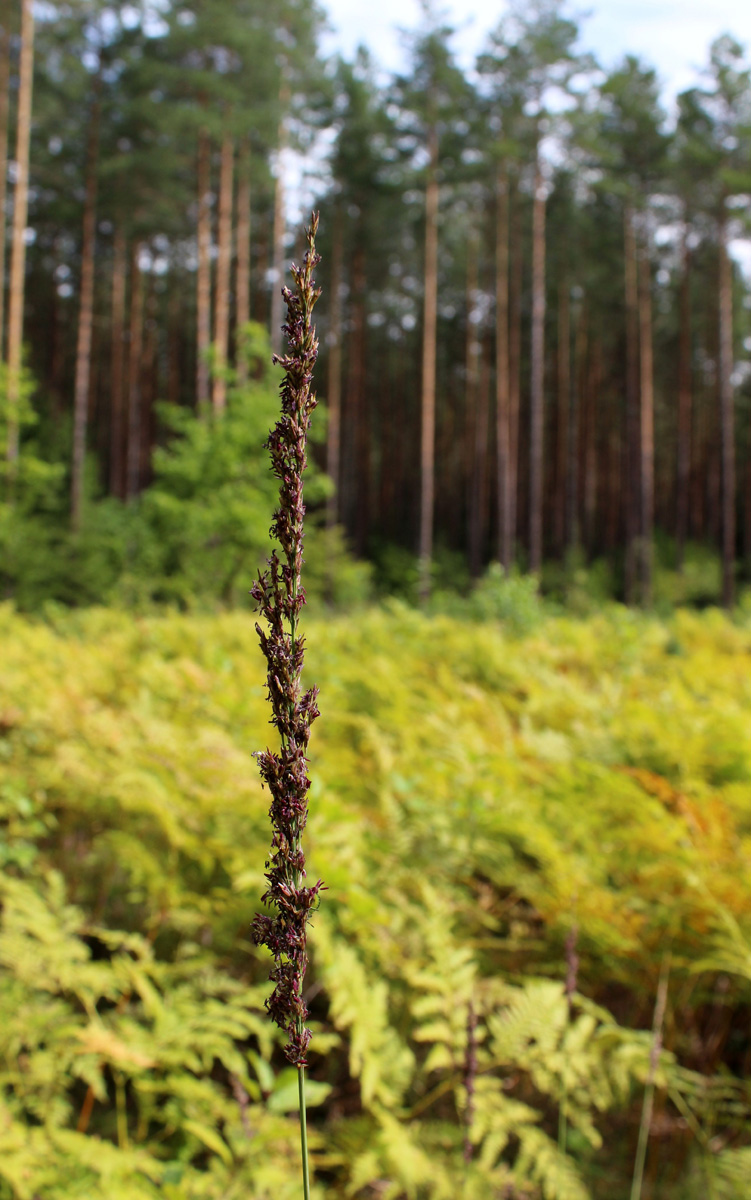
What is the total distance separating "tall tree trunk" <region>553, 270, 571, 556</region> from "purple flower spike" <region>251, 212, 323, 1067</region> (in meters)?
28.9

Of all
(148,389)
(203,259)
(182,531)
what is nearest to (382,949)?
(182,531)

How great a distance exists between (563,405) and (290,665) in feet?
104

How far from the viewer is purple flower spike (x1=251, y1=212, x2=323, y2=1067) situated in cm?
59

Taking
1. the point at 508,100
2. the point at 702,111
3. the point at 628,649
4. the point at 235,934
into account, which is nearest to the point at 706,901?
the point at 235,934

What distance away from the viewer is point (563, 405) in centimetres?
3020

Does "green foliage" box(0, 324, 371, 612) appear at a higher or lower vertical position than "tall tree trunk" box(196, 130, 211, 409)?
lower

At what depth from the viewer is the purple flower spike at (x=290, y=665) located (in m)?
0.59

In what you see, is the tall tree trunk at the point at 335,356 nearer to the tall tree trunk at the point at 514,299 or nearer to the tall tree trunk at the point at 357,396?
the tall tree trunk at the point at 357,396

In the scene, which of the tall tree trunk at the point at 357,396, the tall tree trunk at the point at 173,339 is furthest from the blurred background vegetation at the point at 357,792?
the tall tree trunk at the point at 173,339

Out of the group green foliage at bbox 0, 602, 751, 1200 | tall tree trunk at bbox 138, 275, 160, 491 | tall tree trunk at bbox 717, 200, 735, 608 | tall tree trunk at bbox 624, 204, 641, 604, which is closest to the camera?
green foliage at bbox 0, 602, 751, 1200

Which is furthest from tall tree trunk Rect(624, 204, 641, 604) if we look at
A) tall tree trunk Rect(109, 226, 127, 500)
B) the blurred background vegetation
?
tall tree trunk Rect(109, 226, 127, 500)

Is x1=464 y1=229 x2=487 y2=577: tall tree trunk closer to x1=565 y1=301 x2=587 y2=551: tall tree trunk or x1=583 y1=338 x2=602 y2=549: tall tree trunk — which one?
x1=565 y1=301 x2=587 y2=551: tall tree trunk

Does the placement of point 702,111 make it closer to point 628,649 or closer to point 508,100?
point 508,100

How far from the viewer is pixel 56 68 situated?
21.5 m
